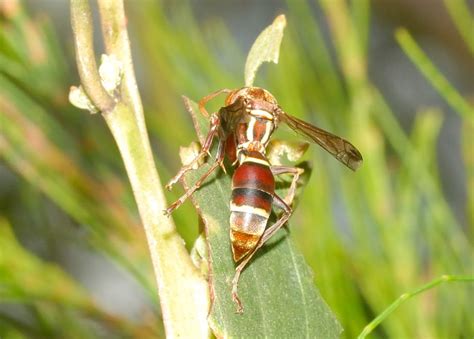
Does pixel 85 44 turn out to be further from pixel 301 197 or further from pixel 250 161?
pixel 301 197

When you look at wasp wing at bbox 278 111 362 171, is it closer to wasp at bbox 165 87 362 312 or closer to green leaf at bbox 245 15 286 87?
wasp at bbox 165 87 362 312

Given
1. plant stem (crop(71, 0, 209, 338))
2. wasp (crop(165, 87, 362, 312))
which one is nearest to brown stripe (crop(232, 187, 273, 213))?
wasp (crop(165, 87, 362, 312))

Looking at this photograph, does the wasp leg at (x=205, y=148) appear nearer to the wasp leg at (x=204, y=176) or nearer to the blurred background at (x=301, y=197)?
the wasp leg at (x=204, y=176)

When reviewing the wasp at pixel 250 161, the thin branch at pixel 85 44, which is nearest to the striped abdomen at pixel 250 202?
the wasp at pixel 250 161

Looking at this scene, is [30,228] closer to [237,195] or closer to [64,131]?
[64,131]

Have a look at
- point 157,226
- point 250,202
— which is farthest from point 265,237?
point 157,226

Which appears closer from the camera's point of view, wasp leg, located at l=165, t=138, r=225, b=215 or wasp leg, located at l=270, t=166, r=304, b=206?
wasp leg, located at l=165, t=138, r=225, b=215

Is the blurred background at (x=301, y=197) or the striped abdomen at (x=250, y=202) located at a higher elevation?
the blurred background at (x=301, y=197)
